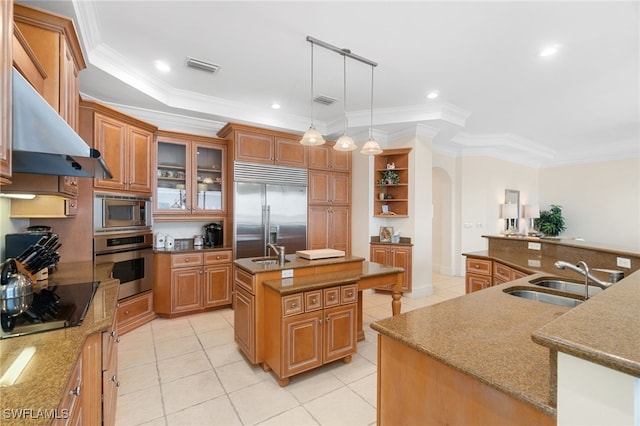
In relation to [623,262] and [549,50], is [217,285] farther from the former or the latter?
[549,50]

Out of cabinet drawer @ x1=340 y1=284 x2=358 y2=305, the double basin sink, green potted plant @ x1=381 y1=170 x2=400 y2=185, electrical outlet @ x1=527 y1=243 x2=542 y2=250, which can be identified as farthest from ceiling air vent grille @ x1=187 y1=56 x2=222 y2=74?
electrical outlet @ x1=527 y1=243 x2=542 y2=250

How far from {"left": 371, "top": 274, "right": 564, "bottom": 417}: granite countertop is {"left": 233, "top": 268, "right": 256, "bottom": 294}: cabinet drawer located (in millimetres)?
1359

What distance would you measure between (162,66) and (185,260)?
7.67ft

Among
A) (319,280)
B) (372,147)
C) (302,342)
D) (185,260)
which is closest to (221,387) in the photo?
(302,342)

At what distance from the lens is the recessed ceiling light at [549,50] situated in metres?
2.81

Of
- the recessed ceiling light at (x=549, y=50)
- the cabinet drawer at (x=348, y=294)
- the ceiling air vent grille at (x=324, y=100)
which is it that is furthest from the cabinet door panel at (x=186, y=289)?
the recessed ceiling light at (x=549, y=50)

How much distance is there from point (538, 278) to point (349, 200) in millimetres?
3275

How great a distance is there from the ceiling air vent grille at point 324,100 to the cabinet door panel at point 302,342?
9.60 ft

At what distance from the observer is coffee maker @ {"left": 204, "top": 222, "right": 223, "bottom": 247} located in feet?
14.2

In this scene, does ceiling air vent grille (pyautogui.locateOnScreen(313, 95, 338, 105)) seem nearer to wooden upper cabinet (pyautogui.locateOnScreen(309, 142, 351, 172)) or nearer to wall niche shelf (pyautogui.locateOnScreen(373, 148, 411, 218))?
wooden upper cabinet (pyautogui.locateOnScreen(309, 142, 351, 172))

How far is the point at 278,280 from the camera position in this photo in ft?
8.36

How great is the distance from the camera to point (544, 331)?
0.80 meters

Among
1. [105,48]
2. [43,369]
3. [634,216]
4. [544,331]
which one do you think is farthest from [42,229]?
[634,216]

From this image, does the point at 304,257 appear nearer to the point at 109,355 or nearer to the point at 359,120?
the point at 109,355
